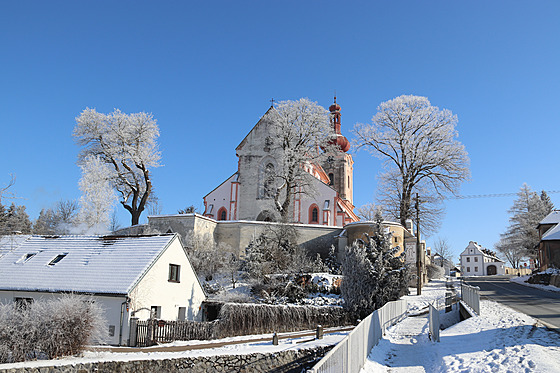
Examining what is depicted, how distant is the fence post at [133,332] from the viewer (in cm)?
1730

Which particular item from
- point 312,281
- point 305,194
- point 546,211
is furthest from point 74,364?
point 546,211

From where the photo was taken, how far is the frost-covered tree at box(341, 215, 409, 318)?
893 inches

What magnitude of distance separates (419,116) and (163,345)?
2942 centimetres

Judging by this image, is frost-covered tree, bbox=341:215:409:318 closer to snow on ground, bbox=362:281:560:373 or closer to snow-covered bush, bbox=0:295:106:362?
snow on ground, bbox=362:281:560:373

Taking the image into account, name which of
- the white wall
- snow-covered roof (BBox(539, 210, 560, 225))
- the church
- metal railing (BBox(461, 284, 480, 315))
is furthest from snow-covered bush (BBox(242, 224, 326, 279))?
snow-covered roof (BBox(539, 210, 560, 225))

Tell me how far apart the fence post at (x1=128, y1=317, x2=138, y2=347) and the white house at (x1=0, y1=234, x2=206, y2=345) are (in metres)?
0.21

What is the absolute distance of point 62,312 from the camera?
14102mm

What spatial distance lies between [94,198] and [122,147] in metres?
7.86

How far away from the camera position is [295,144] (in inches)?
1615

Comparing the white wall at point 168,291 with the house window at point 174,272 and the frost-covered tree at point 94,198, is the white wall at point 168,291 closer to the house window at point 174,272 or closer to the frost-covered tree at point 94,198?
the house window at point 174,272

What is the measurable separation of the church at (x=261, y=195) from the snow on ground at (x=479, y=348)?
2519 centimetres

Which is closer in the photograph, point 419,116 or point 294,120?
point 419,116

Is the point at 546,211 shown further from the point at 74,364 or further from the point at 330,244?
the point at 74,364

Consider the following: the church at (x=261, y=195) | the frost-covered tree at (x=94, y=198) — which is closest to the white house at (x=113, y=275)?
the frost-covered tree at (x=94, y=198)
